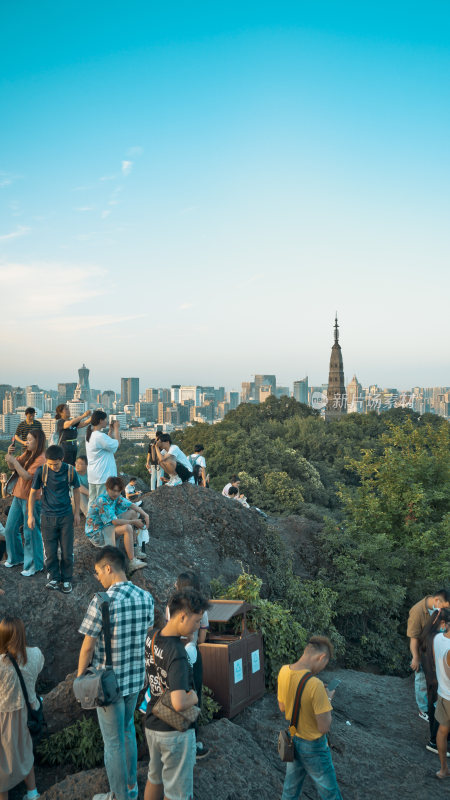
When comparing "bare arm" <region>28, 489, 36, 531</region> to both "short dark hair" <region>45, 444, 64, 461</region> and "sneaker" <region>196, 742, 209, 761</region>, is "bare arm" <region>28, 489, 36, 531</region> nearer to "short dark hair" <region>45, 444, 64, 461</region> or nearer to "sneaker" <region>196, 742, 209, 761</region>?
"short dark hair" <region>45, 444, 64, 461</region>

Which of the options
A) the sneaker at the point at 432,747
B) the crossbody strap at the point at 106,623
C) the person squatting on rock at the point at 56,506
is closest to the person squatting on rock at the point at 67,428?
the person squatting on rock at the point at 56,506

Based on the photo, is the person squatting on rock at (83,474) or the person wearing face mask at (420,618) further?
the person squatting on rock at (83,474)

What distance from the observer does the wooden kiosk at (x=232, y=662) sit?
6.36m

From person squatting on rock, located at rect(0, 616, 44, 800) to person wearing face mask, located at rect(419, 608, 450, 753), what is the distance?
4.43m

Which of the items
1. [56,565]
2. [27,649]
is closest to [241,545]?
[56,565]

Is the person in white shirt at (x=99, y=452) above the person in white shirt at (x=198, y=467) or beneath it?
above

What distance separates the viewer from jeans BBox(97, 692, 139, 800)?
4438 millimetres

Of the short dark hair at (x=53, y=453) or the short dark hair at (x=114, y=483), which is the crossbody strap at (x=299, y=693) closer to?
the short dark hair at (x=114, y=483)

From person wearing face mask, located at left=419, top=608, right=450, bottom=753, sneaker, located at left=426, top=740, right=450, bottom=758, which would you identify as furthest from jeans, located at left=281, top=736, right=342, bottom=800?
sneaker, located at left=426, top=740, right=450, bottom=758

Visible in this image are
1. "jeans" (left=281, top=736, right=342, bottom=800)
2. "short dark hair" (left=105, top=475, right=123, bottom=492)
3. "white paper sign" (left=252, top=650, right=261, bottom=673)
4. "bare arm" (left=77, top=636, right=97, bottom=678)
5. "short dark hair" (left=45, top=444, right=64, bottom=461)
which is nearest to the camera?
"bare arm" (left=77, top=636, right=97, bottom=678)

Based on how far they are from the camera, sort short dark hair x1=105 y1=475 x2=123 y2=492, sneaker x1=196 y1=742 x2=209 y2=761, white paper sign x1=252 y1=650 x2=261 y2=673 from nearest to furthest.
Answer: sneaker x1=196 y1=742 x2=209 y2=761 < white paper sign x1=252 y1=650 x2=261 y2=673 < short dark hair x1=105 y1=475 x2=123 y2=492

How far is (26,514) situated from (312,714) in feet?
16.3

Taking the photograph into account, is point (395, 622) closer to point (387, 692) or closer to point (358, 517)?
point (387, 692)

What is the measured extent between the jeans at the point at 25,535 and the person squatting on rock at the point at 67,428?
1170 mm
